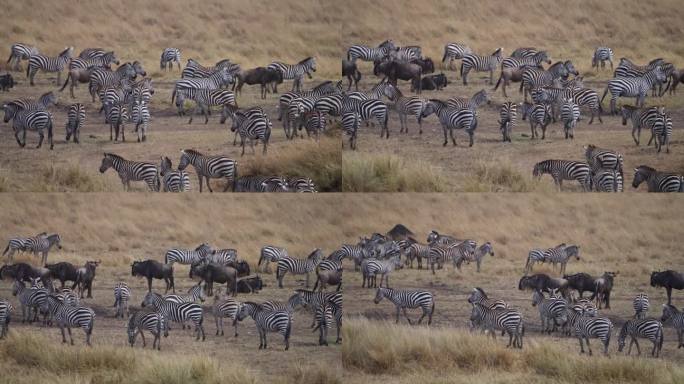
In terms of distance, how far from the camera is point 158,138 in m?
13.3

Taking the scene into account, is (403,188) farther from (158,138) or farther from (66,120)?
(66,120)

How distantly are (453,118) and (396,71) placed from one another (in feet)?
3.02

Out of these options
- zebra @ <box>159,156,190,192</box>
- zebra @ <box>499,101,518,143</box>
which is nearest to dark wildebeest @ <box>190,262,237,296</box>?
zebra @ <box>159,156,190,192</box>

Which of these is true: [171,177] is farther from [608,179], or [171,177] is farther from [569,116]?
[608,179]

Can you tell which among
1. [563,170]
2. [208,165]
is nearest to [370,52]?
[208,165]

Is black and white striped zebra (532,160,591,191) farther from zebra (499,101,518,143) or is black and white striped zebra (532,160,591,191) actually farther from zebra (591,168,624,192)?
zebra (499,101,518,143)

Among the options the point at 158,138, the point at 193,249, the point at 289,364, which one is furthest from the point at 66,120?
the point at 289,364

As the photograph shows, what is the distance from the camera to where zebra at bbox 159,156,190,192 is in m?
13.1

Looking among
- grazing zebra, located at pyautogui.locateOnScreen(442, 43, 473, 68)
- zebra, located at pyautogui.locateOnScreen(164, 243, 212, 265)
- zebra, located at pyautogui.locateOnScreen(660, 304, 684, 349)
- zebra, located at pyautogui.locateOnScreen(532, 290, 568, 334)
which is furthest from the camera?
grazing zebra, located at pyautogui.locateOnScreen(442, 43, 473, 68)

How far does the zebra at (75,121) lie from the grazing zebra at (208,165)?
1.21 meters

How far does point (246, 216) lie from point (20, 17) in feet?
11.2

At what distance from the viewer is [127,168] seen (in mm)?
12945

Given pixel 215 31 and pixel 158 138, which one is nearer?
pixel 158 138

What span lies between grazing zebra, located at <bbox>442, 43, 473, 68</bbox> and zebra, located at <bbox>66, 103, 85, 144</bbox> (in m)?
4.12
